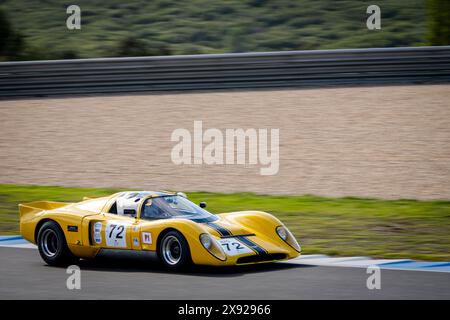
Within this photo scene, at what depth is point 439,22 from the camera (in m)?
23.8

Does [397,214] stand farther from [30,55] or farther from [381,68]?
[30,55]

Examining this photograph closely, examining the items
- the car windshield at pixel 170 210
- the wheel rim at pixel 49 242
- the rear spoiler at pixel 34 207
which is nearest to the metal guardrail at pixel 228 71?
the rear spoiler at pixel 34 207

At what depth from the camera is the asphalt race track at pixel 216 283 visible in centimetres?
802

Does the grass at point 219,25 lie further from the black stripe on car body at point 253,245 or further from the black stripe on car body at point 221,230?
the black stripe on car body at point 253,245

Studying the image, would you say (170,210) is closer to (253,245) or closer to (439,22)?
(253,245)

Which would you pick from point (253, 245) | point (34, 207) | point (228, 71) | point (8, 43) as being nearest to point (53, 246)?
point (34, 207)

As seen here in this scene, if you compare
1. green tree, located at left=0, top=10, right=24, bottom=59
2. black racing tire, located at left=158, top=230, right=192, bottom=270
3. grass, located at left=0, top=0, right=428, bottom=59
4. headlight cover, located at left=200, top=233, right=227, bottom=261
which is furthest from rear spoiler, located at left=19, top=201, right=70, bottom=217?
grass, located at left=0, top=0, right=428, bottom=59

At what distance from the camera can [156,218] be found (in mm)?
9742

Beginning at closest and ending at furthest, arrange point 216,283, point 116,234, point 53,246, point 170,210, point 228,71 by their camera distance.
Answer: point 216,283, point 116,234, point 170,210, point 53,246, point 228,71

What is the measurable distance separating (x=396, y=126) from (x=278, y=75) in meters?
3.65

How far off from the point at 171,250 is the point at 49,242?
6.02 feet

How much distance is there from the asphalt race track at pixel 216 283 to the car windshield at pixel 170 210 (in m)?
0.60

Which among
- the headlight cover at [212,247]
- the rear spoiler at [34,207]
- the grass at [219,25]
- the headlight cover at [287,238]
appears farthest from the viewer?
the grass at [219,25]

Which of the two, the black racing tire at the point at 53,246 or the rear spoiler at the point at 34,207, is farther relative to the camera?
the rear spoiler at the point at 34,207
